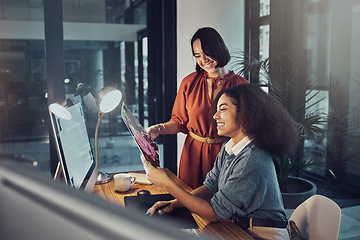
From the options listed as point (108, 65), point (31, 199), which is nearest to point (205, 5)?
point (108, 65)

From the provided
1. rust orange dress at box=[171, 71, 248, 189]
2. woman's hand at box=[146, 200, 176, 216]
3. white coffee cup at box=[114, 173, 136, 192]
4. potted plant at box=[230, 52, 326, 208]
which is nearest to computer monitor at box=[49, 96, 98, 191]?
white coffee cup at box=[114, 173, 136, 192]

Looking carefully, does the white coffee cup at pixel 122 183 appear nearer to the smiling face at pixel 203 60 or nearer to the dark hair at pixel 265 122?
the dark hair at pixel 265 122

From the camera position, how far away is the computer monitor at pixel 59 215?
0.13m

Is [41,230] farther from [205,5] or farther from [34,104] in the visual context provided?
[205,5]

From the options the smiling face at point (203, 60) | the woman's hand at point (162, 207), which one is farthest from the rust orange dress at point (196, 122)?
the woman's hand at point (162, 207)

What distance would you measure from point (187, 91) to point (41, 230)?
89.0 inches

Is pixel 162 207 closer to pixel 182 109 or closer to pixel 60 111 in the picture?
pixel 60 111

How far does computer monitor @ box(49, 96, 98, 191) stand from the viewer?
3.76 ft

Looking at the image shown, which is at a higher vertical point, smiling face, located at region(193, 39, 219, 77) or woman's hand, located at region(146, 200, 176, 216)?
smiling face, located at region(193, 39, 219, 77)

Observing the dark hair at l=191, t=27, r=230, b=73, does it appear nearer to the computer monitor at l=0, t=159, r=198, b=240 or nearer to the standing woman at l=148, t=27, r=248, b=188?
the standing woman at l=148, t=27, r=248, b=188

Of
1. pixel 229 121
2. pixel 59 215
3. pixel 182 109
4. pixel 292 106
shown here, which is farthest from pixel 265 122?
pixel 292 106

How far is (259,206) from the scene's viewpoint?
4.40ft

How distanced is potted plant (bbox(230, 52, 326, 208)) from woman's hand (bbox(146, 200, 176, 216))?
71.8 inches

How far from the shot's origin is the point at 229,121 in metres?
1.59
